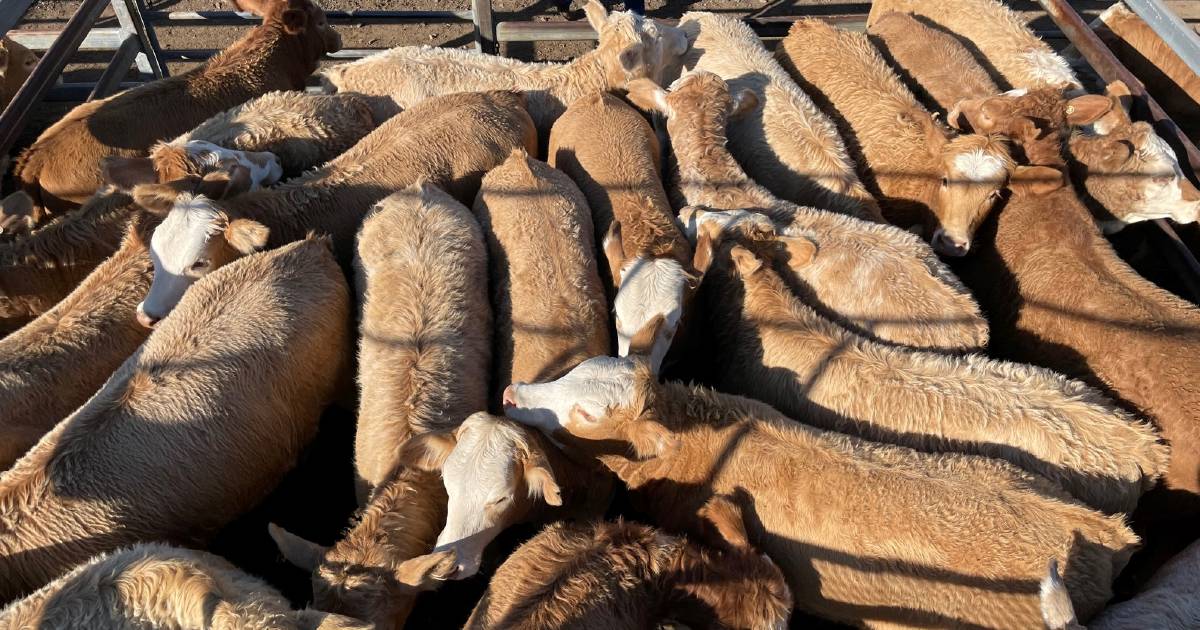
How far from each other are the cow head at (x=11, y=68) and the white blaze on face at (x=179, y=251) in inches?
171

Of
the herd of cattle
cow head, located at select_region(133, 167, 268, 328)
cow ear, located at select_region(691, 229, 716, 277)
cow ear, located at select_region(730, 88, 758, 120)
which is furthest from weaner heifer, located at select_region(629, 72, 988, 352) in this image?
cow head, located at select_region(133, 167, 268, 328)

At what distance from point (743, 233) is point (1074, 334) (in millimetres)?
2152

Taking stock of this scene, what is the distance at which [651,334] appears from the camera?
161 inches

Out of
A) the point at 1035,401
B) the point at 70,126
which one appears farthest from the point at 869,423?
the point at 70,126

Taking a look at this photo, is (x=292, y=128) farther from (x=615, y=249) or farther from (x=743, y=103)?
(x=743, y=103)

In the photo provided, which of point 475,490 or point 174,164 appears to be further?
point 174,164

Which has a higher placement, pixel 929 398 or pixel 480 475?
pixel 480 475

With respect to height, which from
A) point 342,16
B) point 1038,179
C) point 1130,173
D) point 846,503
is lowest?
point 846,503

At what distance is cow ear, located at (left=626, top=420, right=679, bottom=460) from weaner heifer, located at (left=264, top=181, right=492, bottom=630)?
3.22 ft

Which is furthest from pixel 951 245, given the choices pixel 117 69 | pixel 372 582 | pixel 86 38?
pixel 86 38

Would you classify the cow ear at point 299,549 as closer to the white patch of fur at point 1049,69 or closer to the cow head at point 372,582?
the cow head at point 372,582

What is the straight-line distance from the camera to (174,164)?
5.26m

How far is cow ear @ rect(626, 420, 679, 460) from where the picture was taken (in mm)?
3752

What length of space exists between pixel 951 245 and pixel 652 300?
247 centimetres
